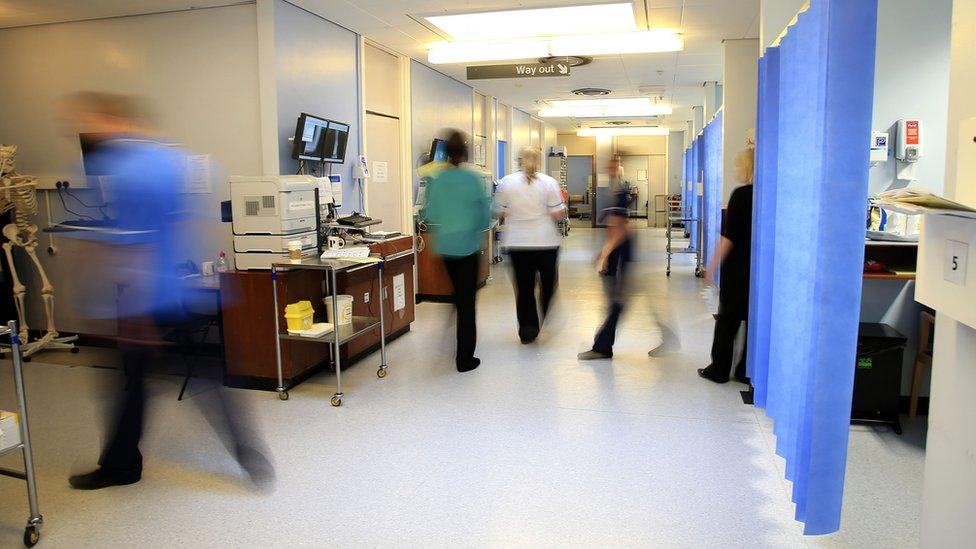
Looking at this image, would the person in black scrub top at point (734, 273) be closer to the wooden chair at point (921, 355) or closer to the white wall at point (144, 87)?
the wooden chair at point (921, 355)

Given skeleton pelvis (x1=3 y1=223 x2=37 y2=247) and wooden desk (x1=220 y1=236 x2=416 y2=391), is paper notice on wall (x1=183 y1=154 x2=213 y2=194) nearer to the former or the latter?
wooden desk (x1=220 y1=236 x2=416 y2=391)

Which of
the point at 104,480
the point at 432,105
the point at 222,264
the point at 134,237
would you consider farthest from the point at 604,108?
the point at 104,480

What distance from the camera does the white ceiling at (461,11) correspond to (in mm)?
5383

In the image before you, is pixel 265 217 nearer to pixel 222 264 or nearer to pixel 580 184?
pixel 222 264

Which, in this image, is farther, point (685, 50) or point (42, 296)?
point (685, 50)

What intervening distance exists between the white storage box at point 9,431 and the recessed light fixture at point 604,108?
1051 cm

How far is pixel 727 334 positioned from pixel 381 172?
4169mm

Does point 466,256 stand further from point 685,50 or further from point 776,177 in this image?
point 685,50

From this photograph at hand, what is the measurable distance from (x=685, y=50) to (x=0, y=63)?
271 inches

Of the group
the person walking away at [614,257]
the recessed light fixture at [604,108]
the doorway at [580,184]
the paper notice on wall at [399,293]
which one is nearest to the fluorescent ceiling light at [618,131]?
the doorway at [580,184]

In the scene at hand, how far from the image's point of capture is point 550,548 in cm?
264

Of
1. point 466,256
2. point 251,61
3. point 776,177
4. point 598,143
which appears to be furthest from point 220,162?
point 598,143

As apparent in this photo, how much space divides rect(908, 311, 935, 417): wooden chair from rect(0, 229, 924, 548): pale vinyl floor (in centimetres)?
18

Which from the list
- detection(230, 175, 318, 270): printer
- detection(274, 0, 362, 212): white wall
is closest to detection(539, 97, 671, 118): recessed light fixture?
detection(274, 0, 362, 212): white wall
